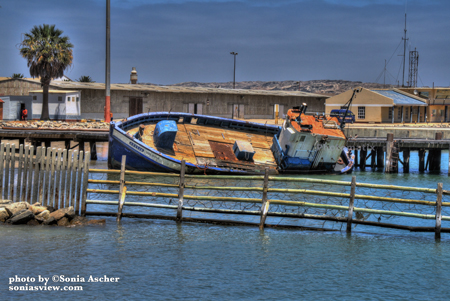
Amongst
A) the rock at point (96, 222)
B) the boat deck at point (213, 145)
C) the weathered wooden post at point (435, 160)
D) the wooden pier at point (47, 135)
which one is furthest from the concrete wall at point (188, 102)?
the rock at point (96, 222)

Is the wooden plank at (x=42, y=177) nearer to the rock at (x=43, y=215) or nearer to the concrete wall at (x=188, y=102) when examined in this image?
the rock at (x=43, y=215)

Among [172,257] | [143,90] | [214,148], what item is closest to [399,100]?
[143,90]

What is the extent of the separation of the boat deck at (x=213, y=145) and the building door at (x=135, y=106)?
24343 millimetres

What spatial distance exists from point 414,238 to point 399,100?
2099 inches

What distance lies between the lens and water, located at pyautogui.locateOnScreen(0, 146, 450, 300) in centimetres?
1194

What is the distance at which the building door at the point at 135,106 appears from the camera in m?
59.9

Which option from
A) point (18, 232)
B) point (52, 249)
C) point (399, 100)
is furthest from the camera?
point (399, 100)

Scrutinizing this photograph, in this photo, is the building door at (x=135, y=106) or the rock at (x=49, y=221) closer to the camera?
the rock at (x=49, y=221)

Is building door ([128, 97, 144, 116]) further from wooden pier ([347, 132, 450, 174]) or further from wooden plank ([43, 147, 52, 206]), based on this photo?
wooden plank ([43, 147, 52, 206])

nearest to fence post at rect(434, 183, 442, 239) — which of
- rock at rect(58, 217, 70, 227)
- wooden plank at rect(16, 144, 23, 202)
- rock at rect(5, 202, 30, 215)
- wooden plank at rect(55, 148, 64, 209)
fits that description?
rock at rect(58, 217, 70, 227)

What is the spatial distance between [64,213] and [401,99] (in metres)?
58.8

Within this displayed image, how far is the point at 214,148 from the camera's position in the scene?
112 ft

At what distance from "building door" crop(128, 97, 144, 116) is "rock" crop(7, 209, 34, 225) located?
148 ft

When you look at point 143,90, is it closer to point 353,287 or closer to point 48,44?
point 48,44
